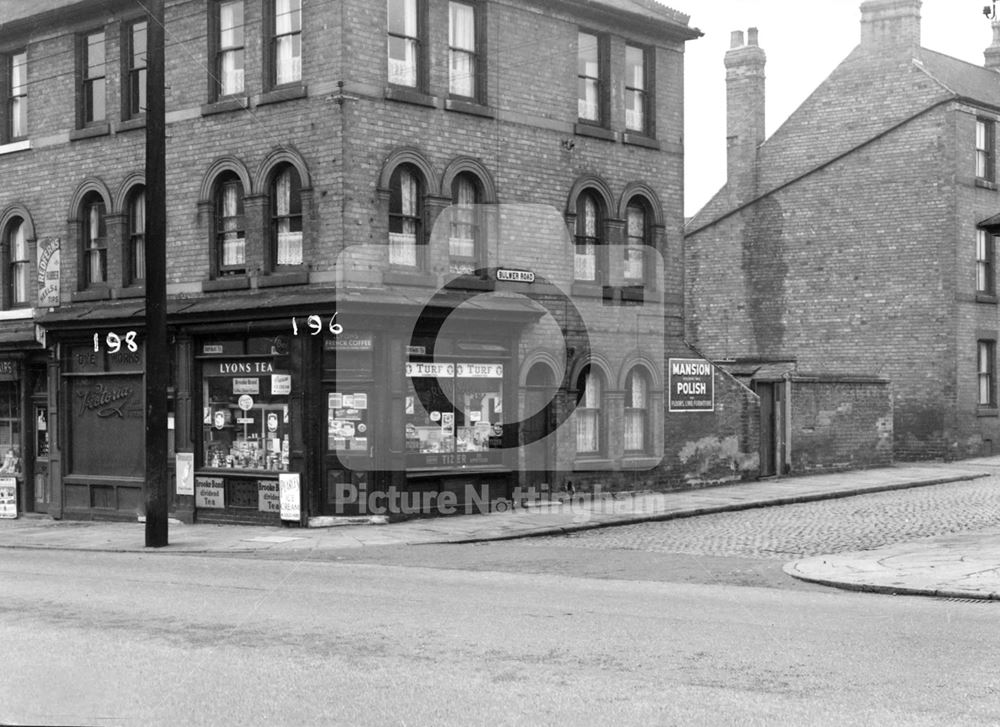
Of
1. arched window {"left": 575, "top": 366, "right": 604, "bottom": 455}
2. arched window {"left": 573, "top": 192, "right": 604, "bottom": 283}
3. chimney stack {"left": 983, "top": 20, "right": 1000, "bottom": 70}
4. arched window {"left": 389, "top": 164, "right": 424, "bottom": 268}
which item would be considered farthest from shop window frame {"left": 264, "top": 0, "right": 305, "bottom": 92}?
chimney stack {"left": 983, "top": 20, "right": 1000, "bottom": 70}

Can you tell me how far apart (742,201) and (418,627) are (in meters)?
27.9

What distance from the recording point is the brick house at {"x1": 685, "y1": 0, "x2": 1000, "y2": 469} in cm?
3253

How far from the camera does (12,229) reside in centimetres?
2520

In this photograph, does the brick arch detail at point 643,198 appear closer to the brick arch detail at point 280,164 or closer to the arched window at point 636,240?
the arched window at point 636,240

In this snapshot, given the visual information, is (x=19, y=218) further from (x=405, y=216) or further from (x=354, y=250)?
(x=405, y=216)

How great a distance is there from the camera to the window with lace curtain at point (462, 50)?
22.0 metres

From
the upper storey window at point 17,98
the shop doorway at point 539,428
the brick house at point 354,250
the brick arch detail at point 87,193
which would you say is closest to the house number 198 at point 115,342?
the brick house at point 354,250

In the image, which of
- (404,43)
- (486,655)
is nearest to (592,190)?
(404,43)

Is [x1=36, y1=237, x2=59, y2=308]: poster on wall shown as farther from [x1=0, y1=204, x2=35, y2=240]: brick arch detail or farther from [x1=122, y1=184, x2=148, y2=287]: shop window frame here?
[x1=122, y1=184, x2=148, y2=287]: shop window frame

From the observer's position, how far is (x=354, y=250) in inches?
799

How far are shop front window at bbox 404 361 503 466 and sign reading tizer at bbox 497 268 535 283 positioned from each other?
4.91 feet

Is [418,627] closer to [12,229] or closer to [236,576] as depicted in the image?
[236,576]

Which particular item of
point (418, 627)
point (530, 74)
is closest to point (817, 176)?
point (530, 74)

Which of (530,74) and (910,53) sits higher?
(910,53)
